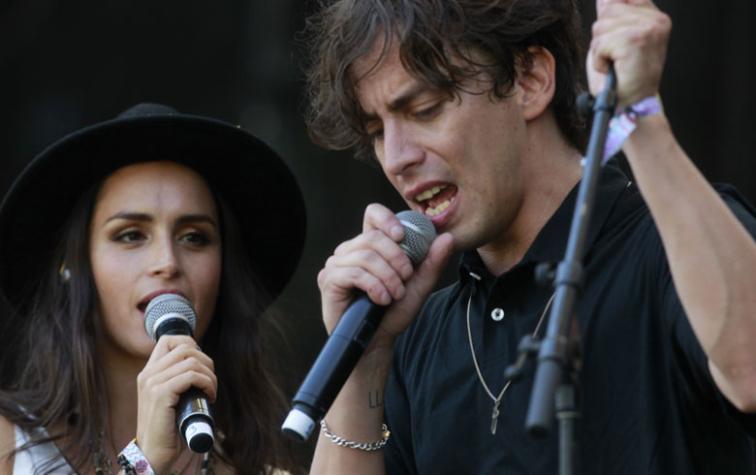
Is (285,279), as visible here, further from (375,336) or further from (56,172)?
(375,336)

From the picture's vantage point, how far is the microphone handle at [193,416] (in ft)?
9.70

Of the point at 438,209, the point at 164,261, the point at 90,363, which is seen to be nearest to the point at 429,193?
the point at 438,209

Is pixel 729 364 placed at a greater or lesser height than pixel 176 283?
lesser

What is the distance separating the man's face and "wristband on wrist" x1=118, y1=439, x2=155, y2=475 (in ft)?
2.99

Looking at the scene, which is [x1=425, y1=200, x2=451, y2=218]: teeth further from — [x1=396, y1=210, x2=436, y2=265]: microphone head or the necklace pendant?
the necklace pendant

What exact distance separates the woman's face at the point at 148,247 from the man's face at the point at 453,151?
2.81 ft

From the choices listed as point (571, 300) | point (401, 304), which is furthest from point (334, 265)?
point (571, 300)

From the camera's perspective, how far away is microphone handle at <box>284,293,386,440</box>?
8.18 ft

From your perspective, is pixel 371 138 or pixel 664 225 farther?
pixel 371 138

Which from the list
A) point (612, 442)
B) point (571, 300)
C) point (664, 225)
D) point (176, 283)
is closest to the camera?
point (571, 300)

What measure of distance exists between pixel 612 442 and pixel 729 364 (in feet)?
1.36

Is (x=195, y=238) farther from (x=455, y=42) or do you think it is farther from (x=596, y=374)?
(x=596, y=374)

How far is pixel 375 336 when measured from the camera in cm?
296

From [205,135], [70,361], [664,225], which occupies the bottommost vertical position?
[664,225]
